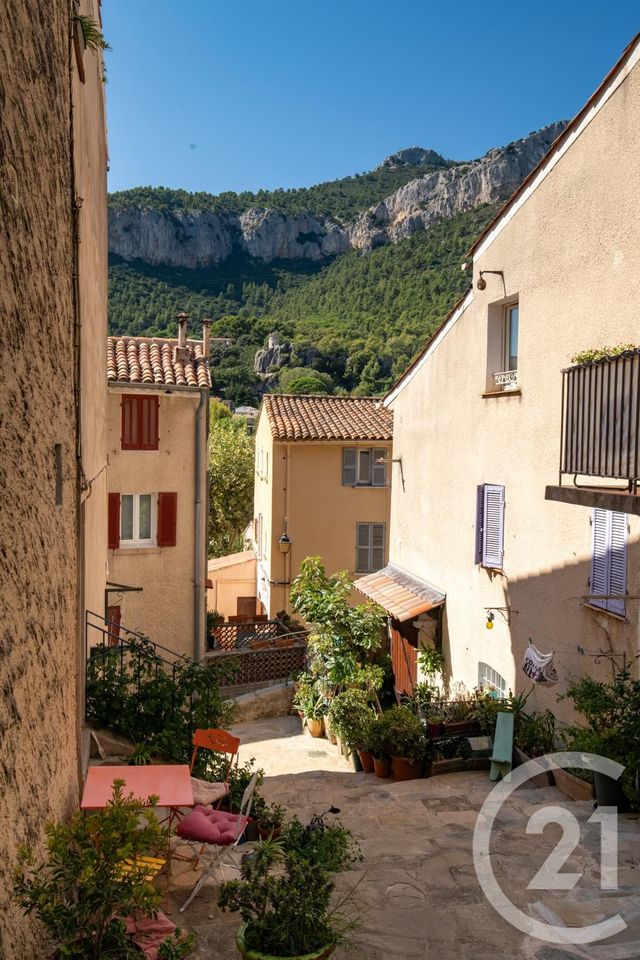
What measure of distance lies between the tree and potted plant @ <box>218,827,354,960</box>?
3017 centimetres

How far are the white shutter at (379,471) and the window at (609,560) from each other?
15440mm

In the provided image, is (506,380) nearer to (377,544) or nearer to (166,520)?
(166,520)

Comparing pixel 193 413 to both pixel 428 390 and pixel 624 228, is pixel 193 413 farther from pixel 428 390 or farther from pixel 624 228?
pixel 624 228

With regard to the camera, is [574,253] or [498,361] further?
[498,361]

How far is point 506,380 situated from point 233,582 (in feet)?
66.5

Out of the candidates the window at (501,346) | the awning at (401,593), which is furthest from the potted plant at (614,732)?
the awning at (401,593)

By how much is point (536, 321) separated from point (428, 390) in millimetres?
4424

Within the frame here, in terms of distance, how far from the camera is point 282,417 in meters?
24.8

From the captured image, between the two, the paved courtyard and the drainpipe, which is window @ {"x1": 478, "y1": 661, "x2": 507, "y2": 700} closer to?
the paved courtyard

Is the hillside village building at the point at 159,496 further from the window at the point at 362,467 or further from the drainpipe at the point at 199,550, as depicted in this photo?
the window at the point at 362,467

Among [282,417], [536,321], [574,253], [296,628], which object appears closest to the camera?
[574,253]

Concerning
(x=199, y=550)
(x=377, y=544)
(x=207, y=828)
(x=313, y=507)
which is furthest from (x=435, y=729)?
(x=377, y=544)

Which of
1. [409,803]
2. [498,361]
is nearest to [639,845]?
[409,803]

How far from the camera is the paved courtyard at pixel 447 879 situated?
5055 millimetres
